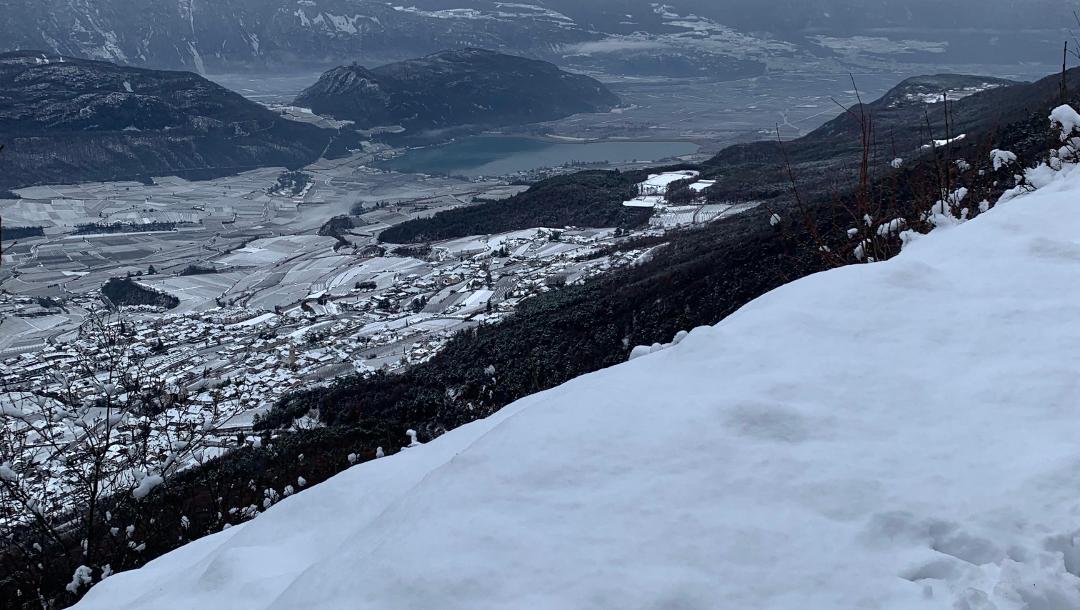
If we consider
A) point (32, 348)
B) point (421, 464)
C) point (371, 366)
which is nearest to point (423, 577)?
point (421, 464)

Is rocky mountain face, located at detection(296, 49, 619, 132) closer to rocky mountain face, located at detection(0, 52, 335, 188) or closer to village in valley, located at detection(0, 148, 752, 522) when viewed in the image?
rocky mountain face, located at detection(0, 52, 335, 188)

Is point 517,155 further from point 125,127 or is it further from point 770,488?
point 770,488

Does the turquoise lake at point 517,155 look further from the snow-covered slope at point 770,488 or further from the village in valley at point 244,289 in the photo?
the snow-covered slope at point 770,488

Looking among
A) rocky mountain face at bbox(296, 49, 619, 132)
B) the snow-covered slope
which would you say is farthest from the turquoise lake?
the snow-covered slope

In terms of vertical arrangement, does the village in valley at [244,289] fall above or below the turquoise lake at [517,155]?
below

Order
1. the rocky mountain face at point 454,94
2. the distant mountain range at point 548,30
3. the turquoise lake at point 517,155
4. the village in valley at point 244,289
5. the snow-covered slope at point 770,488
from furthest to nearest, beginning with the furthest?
the distant mountain range at point 548,30 < the rocky mountain face at point 454,94 < the turquoise lake at point 517,155 < the village in valley at point 244,289 < the snow-covered slope at point 770,488

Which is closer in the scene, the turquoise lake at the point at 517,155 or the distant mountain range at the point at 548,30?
the turquoise lake at the point at 517,155

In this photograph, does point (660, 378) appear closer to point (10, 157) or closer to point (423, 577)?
point (423, 577)

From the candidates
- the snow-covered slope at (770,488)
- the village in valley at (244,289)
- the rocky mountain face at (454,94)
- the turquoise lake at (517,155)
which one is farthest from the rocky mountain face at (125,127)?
the snow-covered slope at (770,488)
